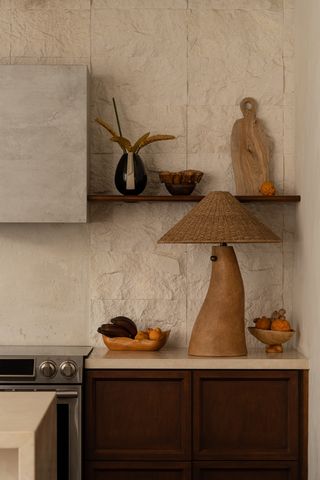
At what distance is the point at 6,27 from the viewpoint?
4539 millimetres

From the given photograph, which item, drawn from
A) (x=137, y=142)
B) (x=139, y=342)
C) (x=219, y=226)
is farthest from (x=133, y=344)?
(x=137, y=142)

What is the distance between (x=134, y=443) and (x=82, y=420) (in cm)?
28

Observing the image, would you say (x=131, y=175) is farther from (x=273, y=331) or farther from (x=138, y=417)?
(x=138, y=417)

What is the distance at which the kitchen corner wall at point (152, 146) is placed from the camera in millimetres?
4535

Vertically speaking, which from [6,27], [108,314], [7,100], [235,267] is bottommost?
[108,314]

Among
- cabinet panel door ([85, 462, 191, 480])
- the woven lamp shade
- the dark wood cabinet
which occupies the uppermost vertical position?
the woven lamp shade

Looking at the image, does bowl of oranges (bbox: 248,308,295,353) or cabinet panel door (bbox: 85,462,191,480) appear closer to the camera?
cabinet panel door (bbox: 85,462,191,480)

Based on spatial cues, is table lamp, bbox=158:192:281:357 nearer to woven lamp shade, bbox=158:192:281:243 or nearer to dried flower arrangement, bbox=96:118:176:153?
woven lamp shade, bbox=158:192:281:243

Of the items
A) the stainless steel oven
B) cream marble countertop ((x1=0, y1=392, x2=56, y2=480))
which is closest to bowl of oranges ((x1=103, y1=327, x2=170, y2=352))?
the stainless steel oven

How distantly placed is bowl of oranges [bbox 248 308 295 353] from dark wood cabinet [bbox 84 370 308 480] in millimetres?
224

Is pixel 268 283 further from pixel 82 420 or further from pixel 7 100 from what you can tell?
pixel 7 100

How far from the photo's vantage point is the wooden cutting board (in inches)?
176

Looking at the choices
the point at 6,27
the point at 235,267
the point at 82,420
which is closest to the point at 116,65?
the point at 6,27

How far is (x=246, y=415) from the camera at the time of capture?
13.2ft
